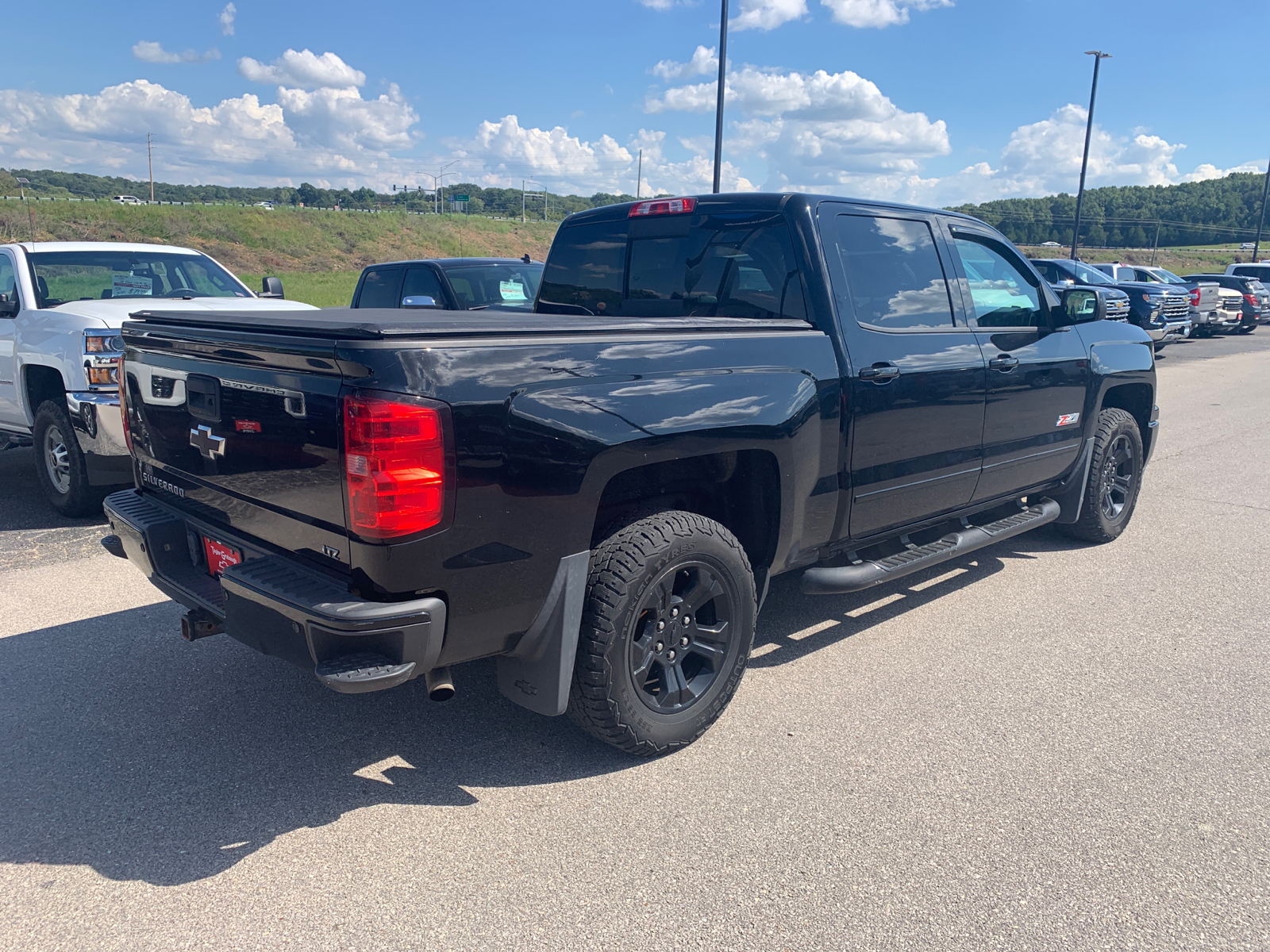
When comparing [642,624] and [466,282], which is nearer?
[642,624]

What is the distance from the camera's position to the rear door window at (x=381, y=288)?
966 centimetres

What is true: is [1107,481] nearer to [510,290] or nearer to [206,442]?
[206,442]

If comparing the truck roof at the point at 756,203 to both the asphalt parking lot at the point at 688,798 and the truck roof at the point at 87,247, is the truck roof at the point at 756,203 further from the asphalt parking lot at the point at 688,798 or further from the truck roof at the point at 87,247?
the truck roof at the point at 87,247

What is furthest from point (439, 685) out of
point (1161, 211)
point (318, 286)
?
point (1161, 211)

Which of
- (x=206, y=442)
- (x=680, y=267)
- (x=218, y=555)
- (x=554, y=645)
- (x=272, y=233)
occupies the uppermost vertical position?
(x=272, y=233)

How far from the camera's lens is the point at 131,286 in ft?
24.0

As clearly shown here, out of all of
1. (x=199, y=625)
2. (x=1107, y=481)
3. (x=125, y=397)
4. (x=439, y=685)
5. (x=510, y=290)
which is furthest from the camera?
(x=510, y=290)

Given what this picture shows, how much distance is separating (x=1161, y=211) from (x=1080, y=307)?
103807mm

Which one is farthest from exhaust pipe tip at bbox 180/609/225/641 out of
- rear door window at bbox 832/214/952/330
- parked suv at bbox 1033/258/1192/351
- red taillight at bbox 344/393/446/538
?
parked suv at bbox 1033/258/1192/351

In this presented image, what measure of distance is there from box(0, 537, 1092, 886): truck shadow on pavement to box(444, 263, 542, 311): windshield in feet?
17.5

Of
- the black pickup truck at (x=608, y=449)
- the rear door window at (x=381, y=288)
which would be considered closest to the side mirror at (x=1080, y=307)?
the black pickup truck at (x=608, y=449)

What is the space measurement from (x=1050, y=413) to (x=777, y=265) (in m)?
2.10

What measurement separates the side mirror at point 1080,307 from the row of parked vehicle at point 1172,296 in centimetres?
1125

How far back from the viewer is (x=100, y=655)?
4.05 meters
